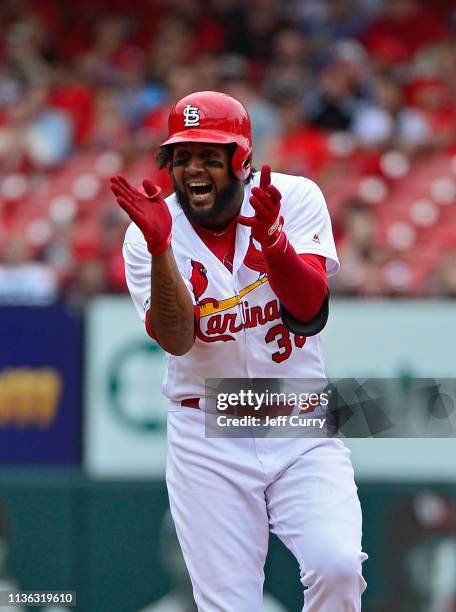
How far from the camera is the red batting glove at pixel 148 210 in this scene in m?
3.46

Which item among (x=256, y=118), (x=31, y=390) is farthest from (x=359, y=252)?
(x=31, y=390)

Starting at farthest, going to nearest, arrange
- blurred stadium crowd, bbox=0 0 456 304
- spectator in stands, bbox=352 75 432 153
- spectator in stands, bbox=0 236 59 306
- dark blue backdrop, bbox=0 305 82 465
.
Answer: spectator in stands, bbox=352 75 432 153, blurred stadium crowd, bbox=0 0 456 304, spectator in stands, bbox=0 236 59 306, dark blue backdrop, bbox=0 305 82 465

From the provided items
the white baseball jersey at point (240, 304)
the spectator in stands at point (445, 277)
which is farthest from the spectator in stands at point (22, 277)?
the white baseball jersey at point (240, 304)

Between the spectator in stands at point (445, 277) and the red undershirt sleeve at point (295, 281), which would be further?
the spectator in stands at point (445, 277)

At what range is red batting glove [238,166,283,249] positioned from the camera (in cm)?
345

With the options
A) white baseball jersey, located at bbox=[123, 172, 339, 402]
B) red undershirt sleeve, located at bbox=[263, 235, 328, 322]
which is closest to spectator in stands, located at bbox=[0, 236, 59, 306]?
white baseball jersey, located at bbox=[123, 172, 339, 402]

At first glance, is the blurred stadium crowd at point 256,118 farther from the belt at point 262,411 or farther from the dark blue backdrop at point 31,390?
the belt at point 262,411

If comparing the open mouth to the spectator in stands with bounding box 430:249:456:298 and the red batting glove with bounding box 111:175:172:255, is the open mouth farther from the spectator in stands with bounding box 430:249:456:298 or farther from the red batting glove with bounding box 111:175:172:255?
the spectator in stands with bounding box 430:249:456:298

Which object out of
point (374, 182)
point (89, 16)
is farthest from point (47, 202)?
point (89, 16)

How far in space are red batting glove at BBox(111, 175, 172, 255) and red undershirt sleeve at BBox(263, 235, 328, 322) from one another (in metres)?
0.30

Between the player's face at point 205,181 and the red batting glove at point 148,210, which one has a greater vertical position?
the player's face at point 205,181

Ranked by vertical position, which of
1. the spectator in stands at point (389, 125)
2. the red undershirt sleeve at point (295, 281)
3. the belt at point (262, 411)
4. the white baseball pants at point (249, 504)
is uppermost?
the spectator in stands at point (389, 125)

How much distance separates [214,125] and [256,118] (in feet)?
18.6

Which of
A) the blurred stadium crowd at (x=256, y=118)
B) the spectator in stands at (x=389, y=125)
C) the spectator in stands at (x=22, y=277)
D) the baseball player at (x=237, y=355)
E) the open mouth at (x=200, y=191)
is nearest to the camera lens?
the baseball player at (x=237, y=355)
